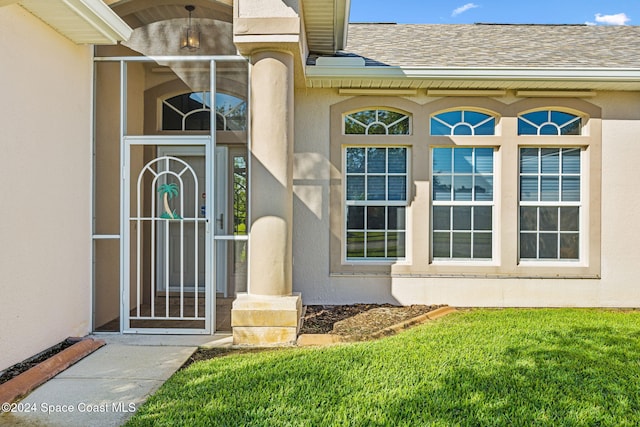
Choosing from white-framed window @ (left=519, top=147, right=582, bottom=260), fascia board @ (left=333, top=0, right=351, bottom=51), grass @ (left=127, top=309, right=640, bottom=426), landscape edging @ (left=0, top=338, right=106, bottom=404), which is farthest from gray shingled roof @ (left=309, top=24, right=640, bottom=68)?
landscape edging @ (left=0, top=338, right=106, bottom=404)

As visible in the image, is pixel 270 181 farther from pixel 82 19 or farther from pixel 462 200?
pixel 462 200

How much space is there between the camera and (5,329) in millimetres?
4199

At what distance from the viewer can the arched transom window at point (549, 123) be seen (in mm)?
6992

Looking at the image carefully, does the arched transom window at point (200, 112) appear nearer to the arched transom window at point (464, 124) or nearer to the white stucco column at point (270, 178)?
the white stucco column at point (270, 178)

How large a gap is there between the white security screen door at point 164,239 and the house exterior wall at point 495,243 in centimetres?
175

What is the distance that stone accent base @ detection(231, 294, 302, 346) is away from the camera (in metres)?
5.11

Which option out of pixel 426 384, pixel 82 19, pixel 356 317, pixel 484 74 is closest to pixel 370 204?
pixel 356 317

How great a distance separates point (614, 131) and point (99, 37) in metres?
7.38

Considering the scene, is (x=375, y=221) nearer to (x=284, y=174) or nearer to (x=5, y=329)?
(x=284, y=174)

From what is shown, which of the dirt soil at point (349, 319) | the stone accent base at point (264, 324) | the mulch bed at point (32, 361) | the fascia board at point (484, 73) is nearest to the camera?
the mulch bed at point (32, 361)

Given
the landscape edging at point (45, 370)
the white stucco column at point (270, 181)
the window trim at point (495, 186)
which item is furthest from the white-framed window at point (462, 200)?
the landscape edging at point (45, 370)

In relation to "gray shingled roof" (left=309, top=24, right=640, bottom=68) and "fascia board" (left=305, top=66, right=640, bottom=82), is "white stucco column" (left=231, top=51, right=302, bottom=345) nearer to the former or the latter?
"fascia board" (left=305, top=66, right=640, bottom=82)

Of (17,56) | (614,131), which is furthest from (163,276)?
(614,131)

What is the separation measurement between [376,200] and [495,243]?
200 cm
